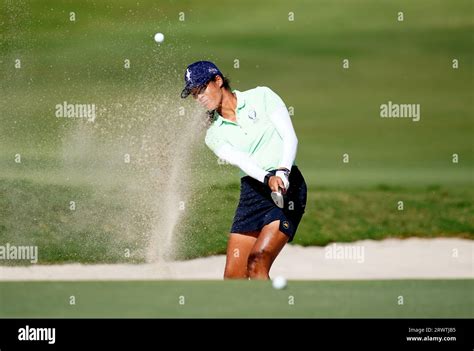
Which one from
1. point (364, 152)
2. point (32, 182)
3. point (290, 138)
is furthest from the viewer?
point (364, 152)

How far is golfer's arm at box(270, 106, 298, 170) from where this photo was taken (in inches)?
329

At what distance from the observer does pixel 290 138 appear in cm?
837

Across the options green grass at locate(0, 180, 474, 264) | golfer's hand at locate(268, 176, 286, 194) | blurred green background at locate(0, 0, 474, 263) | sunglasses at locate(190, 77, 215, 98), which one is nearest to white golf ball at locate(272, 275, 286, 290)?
golfer's hand at locate(268, 176, 286, 194)

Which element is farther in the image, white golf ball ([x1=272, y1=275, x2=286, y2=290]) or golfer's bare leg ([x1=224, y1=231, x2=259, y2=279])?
white golf ball ([x1=272, y1=275, x2=286, y2=290])

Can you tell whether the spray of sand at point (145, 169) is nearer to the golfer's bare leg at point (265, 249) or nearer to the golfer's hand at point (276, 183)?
the golfer's bare leg at point (265, 249)

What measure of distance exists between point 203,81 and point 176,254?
447 centimetres

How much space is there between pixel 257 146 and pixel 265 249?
2.54 ft

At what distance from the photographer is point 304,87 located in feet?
70.6

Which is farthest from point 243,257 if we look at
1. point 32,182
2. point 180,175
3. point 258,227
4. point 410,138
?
point 410,138

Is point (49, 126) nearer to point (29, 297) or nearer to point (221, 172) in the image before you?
point (221, 172)

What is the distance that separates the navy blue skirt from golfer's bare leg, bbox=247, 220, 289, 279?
5cm

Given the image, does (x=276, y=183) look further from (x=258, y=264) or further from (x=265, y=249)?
(x=258, y=264)

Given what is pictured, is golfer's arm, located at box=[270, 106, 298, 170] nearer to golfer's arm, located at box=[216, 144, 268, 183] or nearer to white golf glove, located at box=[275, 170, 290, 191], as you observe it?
white golf glove, located at box=[275, 170, 290, 191]

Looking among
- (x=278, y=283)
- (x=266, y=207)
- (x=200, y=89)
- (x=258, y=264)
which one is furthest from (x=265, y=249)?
(x=200, y=89)
